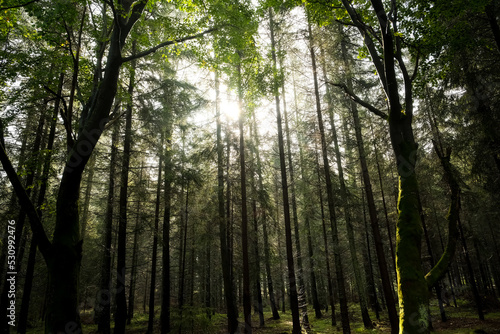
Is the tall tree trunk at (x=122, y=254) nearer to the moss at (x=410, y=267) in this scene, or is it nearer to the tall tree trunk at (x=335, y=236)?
the tall tree trunk at (x=335, y=236)

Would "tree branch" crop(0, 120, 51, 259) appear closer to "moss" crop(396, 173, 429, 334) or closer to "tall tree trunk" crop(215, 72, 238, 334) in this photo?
"moss" crop(396, 173, 429, 334)

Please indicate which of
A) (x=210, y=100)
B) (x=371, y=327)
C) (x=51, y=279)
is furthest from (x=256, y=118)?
(x=371, y=327)

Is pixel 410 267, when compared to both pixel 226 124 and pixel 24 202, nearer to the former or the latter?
pixel 24 202

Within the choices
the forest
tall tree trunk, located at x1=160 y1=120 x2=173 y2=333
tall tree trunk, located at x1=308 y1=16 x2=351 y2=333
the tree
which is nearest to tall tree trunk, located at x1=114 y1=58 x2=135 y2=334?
the forest

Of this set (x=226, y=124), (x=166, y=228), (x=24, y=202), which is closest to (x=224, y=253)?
(x=166, y=228)

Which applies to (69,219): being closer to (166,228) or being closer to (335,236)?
(335,236)

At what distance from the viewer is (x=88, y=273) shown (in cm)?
1717

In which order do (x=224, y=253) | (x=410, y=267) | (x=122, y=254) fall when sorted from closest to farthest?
1. (x=410, y=267)
2. (x=122, y=254)
3. (x=224, y=253)

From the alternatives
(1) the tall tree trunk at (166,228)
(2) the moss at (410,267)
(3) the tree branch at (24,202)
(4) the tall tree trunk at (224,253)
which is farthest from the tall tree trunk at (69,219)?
(1) the tall tree trunk at (166,228)

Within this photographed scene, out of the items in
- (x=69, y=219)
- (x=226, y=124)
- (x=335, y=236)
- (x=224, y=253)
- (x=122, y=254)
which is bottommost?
(x=224, y=253)

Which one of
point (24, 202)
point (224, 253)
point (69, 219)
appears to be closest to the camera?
point (24, 202)

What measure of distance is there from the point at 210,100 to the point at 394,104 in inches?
501

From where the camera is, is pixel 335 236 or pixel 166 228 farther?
pixel 166 228

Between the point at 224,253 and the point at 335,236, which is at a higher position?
the point at 335,236
